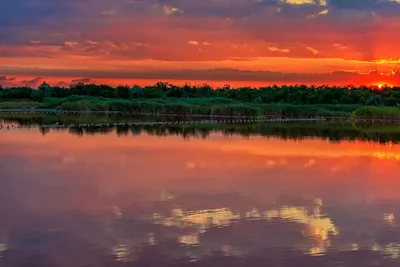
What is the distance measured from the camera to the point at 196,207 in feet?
35.1

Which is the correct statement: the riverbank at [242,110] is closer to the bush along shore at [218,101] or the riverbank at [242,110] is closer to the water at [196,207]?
the bush along shore at [218,101]

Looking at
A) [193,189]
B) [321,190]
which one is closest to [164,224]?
[193,189]

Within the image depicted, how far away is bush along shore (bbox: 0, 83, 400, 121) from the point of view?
158 ft

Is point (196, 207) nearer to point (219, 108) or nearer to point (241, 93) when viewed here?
point (219, 108)

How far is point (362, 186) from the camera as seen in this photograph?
13.5 meters

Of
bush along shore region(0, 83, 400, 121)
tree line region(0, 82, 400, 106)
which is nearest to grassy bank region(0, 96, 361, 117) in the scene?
bush along shore region(0, 83, 400, 121)

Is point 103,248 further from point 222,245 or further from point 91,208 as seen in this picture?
point 91,208

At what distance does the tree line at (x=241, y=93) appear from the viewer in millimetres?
62750

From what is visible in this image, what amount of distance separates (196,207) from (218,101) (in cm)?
4960

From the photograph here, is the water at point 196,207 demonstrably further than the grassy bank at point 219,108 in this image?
No

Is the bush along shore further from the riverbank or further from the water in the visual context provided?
the water

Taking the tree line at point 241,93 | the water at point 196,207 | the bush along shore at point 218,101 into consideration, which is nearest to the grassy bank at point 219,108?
the bush along shore at point 218,101

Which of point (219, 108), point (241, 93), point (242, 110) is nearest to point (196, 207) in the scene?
point (242, 110)

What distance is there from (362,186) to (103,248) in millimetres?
7382
